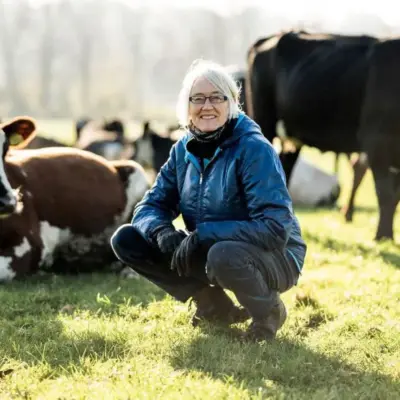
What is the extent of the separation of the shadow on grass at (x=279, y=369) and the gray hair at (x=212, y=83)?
1266 millimetres

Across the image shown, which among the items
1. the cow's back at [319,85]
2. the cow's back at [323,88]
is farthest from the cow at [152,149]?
the cow's back at [323,88]

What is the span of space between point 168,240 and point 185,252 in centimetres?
21

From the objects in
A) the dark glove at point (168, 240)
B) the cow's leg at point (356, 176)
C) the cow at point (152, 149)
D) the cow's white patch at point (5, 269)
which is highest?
the dark glove at point (168, 240)

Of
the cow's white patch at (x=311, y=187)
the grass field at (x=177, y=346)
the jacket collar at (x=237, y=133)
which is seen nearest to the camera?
the grass field at (x=177, y=346)

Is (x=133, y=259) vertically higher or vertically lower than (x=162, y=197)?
lower

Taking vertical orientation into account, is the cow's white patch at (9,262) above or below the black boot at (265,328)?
below

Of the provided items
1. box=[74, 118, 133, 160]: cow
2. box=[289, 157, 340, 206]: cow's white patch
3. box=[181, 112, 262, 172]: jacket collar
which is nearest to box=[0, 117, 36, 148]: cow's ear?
box=[181, 112, 262, 172]: jacket collar

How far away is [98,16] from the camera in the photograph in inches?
5202

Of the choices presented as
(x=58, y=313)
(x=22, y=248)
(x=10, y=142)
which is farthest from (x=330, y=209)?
(x=58, y=313)

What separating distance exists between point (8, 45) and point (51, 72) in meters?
18.1

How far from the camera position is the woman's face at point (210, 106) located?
4.26 metres

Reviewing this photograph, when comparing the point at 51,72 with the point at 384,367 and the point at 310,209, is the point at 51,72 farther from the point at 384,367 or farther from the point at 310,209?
the point at 384,367

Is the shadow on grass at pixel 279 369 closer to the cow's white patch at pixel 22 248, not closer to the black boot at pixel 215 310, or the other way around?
the black boot at pixel 215 310

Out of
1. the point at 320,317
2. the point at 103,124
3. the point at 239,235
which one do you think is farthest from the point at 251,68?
the point at 103,124
